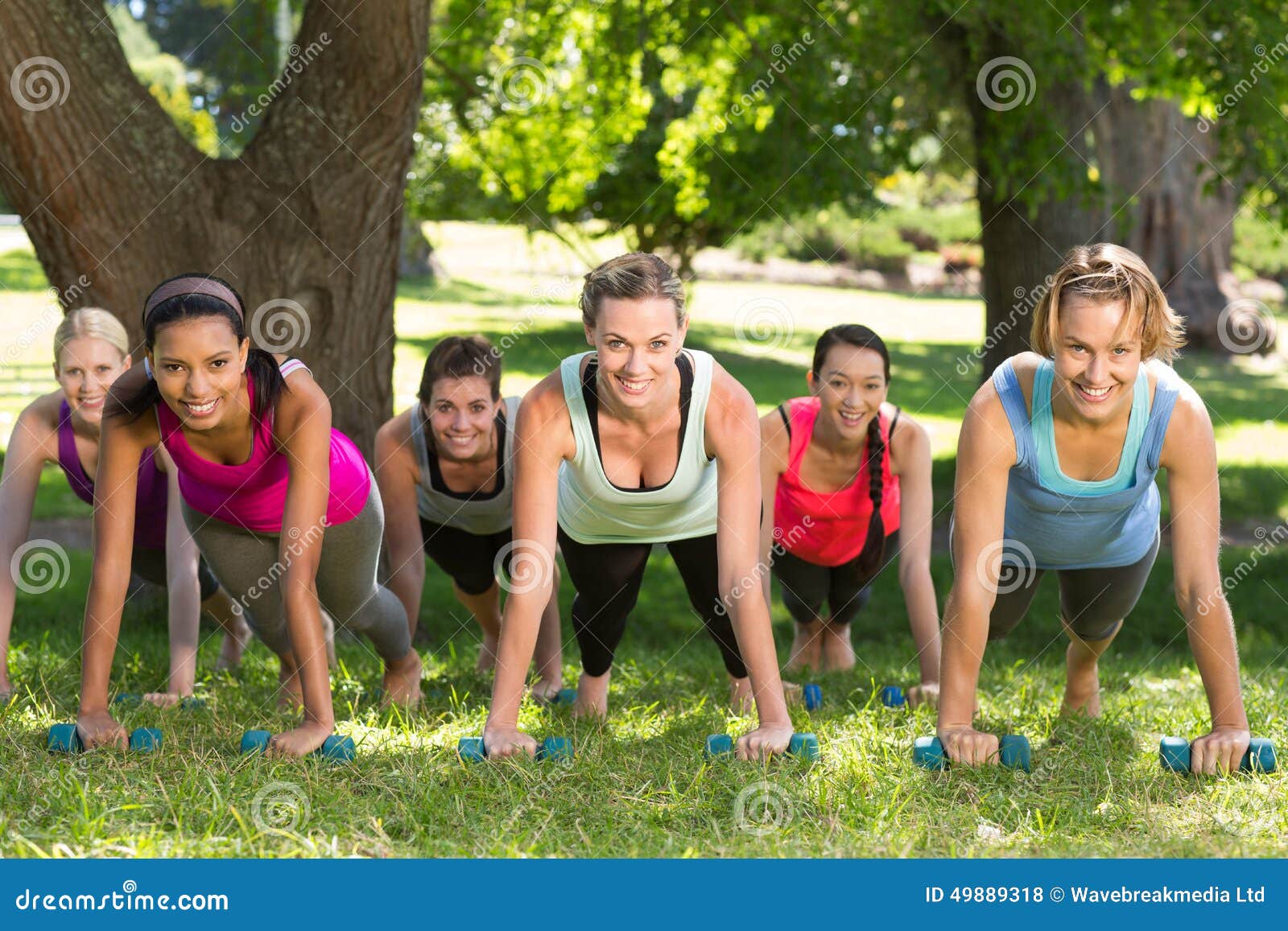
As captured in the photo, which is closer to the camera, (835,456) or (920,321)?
(835,456)

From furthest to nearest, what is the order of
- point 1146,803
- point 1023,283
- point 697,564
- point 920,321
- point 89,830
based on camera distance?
point 920,321, point 1023,283, point 697,564, point 1146,803, point 89,830

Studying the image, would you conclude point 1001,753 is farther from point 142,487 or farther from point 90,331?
point 90,331

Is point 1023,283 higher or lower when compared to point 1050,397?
higher

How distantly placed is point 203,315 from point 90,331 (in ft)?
4.65

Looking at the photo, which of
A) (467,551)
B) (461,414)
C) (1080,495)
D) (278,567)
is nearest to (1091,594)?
(1080,495)

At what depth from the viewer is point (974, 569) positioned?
3.92 m

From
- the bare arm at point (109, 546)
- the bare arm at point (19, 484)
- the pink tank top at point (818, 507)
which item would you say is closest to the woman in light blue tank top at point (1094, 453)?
the pink tank top at point (818, 507)

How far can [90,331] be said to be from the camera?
5023mm

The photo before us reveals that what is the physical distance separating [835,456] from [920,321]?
2227cm

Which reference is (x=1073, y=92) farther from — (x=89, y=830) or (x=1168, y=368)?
(x=89, y=830)

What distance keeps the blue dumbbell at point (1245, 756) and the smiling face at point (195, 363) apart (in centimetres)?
301

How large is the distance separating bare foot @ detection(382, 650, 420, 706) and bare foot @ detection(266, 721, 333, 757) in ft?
2.57

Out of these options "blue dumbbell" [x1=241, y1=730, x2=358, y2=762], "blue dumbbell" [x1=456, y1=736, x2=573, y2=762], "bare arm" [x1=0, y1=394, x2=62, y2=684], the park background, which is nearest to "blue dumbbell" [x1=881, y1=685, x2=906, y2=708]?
the park background

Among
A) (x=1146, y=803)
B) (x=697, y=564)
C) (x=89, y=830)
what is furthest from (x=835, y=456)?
(x=89, y=830)
